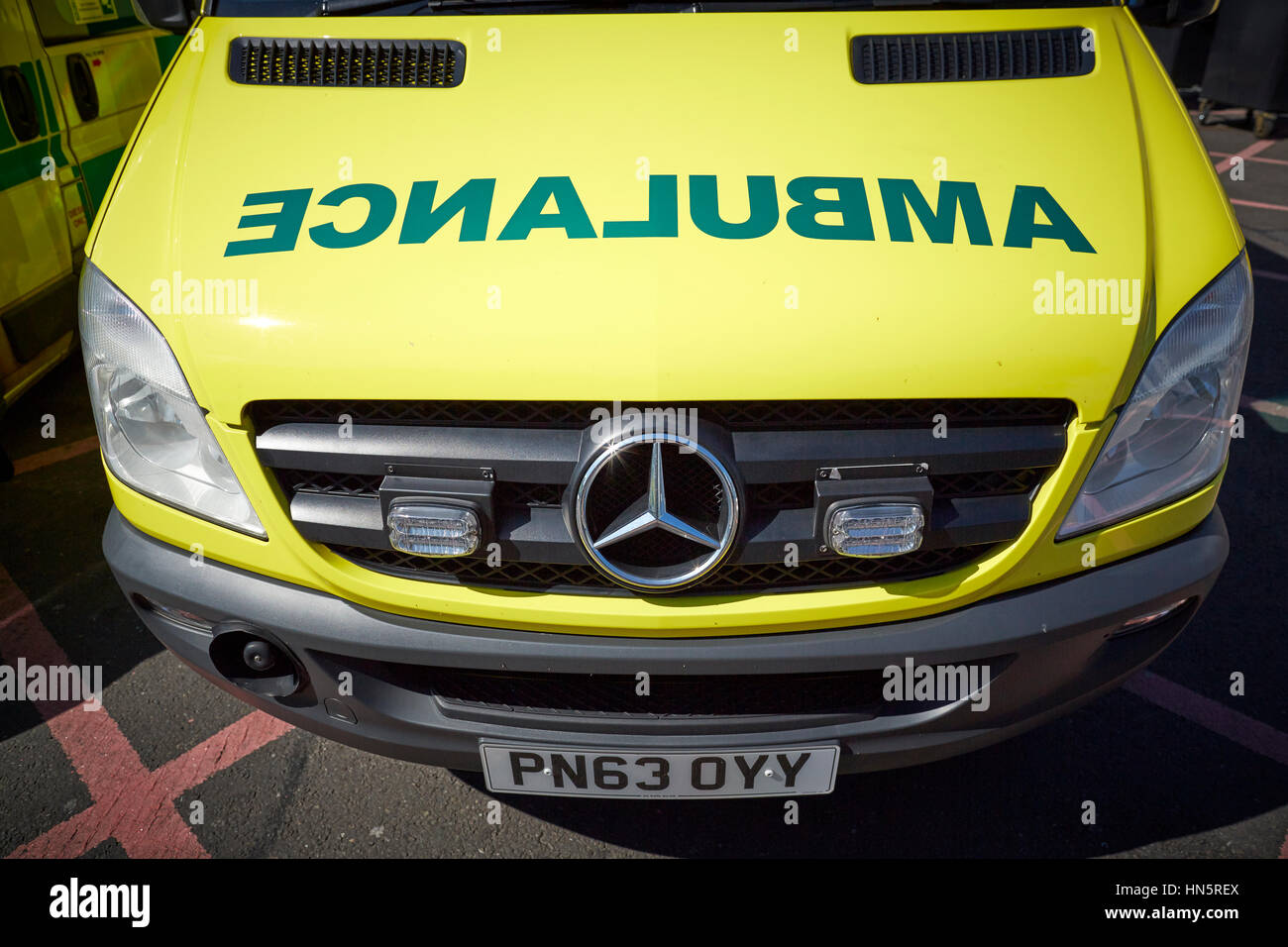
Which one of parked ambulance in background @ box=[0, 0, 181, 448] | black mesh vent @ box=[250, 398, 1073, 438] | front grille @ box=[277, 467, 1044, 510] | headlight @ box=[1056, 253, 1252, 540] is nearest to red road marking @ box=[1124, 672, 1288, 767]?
headlight @ box=[1056, 253, 1252, 540]

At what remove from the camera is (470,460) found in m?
1.60

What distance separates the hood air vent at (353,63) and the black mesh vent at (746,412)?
0.77 metres

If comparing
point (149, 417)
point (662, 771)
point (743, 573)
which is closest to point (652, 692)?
point (662, 771)

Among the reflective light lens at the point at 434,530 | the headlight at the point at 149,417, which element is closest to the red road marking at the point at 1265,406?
the reflective light lens at the point at 434,530

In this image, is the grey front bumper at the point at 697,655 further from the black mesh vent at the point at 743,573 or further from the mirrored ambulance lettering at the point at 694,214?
the mirrored ambulance lettering at the point at 694,214

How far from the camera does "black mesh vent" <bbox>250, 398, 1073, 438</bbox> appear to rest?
5.17 ft

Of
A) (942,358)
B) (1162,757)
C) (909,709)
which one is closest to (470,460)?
(942,358)

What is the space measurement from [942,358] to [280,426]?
1.17 meters

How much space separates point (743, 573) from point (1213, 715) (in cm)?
176

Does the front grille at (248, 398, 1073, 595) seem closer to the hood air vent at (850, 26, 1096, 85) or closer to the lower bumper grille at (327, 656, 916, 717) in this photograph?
the lower bumper grille at (327, 656, 916, 717)

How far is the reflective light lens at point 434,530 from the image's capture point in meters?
1.59

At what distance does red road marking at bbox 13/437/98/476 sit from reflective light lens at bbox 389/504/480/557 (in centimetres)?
301
